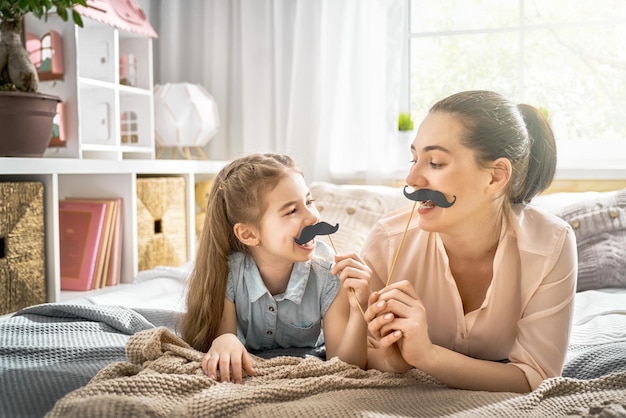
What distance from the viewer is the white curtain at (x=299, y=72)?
325 centimetres

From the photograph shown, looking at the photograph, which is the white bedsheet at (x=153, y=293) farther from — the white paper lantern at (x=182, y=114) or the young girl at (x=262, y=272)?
the white paper lantern at (x=182, y=114)

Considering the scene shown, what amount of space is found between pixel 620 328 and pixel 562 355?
48 centimetres

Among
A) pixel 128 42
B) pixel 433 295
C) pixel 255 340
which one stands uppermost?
pixel 128 42

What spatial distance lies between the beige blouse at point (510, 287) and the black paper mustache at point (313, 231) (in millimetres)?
174

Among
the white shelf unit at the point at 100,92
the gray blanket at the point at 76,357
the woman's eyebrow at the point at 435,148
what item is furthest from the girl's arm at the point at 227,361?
the white shelf unit at the point at 100,92

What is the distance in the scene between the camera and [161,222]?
315 cm

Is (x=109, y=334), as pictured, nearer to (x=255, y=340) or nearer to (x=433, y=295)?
(x=255, y=340)

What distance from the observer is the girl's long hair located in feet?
4.93

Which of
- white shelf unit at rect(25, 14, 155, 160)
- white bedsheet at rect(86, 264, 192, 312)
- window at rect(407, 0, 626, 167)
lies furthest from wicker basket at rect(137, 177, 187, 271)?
window at rect(407, 0, 626, 167)

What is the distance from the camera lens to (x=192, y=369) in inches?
47.7

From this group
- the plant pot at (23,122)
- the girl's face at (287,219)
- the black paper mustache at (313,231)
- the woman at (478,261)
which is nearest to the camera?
the woman at (478,261)

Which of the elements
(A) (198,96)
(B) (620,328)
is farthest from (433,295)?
(A) (198,96)

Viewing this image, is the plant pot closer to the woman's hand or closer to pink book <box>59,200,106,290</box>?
pink book <box>59,200,106,290</box>

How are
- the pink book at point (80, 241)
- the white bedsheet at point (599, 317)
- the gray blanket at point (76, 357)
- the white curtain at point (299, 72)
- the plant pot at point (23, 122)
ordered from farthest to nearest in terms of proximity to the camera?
1. the white curtain at point (299, 72)
2. the pink book at point (80, 241)
3. the plant pot at point (23, 122)
4. the white bedsheet at point (599, 317)
5. the gray blanket at point (76, 357)
